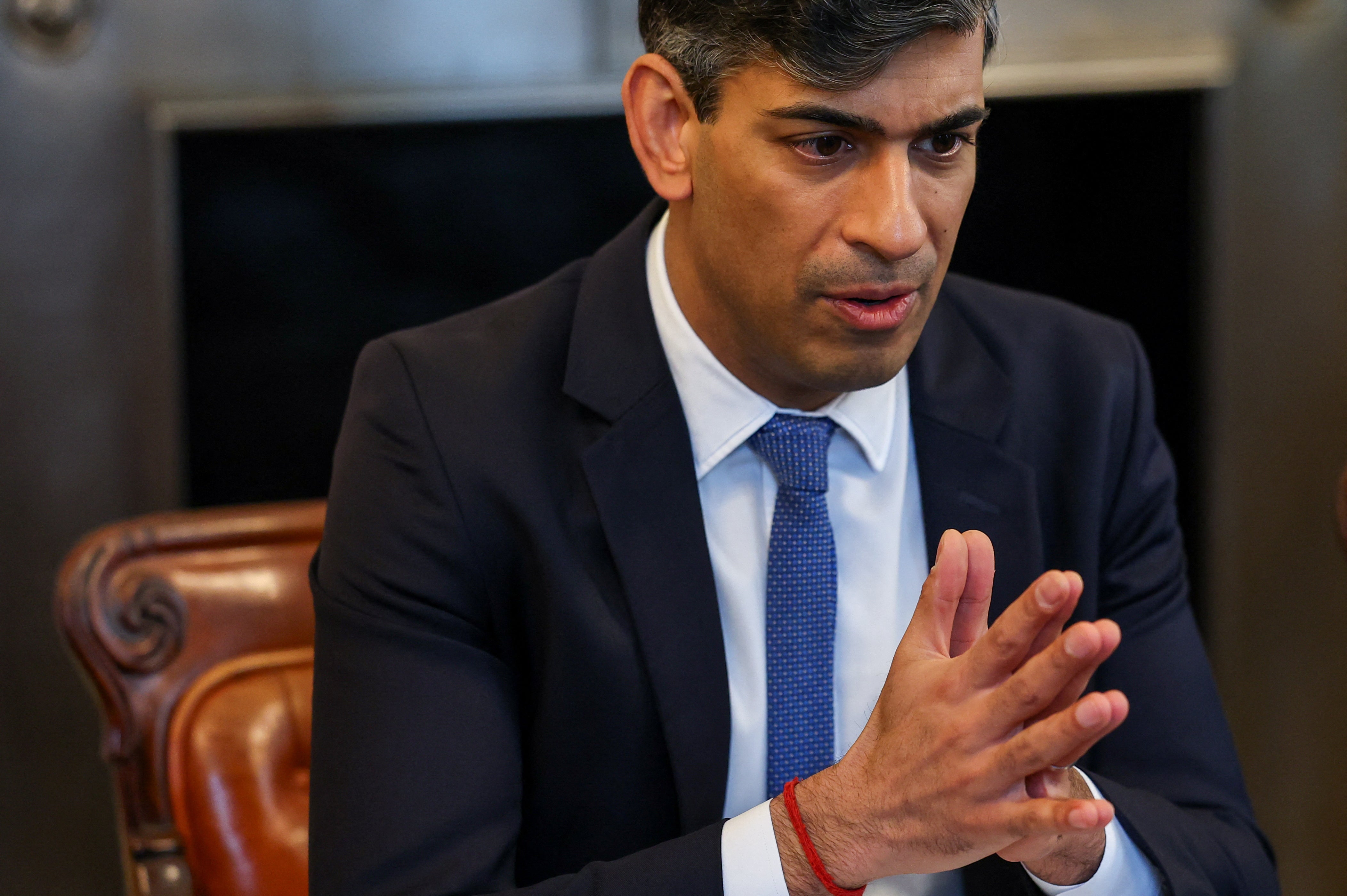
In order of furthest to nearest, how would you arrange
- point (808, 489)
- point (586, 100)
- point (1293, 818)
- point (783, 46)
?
point (1293, 818) → point (586, 100) → point (808, 489) → point (783, 46)

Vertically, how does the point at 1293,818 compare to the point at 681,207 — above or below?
below

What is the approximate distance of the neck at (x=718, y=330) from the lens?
142cm

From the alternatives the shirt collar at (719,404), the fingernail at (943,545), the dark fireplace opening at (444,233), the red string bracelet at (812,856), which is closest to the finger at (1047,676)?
the fingernail at (943,545)

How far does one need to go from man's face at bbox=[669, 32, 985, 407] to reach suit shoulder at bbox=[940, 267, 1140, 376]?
0.27 metres

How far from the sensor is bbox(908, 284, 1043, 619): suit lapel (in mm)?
1447

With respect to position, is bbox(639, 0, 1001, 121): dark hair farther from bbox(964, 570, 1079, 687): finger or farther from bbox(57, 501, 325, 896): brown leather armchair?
bbox(57, 501, 325, 896): brown leather armchair

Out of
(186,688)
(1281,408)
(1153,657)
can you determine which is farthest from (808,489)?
(1281,408)

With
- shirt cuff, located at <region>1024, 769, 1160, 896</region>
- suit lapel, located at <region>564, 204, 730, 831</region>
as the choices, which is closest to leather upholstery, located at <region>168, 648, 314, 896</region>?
suit lapel, located at <region>564, 204, 730, 831</region>

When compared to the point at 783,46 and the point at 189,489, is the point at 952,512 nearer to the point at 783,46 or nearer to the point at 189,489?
the point at 783,46

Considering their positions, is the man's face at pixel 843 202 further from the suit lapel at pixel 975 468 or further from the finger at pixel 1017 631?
the finger at pixel 1017 631

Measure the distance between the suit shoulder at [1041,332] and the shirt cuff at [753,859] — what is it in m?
0.64

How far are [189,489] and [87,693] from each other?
0.39 metres

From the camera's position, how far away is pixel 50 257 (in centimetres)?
226

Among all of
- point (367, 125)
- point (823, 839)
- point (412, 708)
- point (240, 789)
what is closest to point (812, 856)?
point (823, 839)
